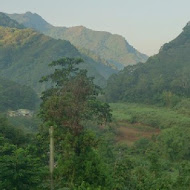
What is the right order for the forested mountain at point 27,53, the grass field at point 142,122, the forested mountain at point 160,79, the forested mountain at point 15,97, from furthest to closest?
the forested mountain at point 27,53
the forested mountain at point 160,79
the forested mountain at point 15,97
the grass field at point 142,122

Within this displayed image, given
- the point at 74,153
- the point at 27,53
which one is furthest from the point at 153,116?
the point at 27,53

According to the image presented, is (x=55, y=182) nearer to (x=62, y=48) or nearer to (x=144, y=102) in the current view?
(x=144, y=102)

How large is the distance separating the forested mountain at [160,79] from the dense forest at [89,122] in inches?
6.4

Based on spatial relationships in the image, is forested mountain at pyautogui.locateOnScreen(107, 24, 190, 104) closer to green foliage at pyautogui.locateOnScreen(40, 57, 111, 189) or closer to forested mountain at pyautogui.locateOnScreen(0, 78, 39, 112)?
forested mountain at pyautogui.locateOnScreen(0, 78, 39, 112)

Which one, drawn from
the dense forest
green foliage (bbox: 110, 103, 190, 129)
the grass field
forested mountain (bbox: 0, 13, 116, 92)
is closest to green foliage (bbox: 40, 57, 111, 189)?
the dense forest

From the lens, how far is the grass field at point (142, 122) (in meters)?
35.9

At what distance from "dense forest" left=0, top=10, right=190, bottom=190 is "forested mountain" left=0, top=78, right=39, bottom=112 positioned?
0.14 m

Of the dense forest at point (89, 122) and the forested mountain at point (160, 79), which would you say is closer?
the dense forest at point (89, 122)

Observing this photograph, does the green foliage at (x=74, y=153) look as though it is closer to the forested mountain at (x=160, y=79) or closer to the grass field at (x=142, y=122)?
the grass field at (x=142, y=122)

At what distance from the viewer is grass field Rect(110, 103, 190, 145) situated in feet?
118

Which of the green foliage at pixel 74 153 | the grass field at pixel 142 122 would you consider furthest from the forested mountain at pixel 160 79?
the green foliage at pixel 74 153

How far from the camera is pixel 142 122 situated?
4169 cm

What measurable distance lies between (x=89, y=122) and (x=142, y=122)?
1010cm

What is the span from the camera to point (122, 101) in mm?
56562
